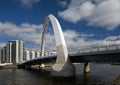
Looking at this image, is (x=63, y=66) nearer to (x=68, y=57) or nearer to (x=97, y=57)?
(x=68, y=57)

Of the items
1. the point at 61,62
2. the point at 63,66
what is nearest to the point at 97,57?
the point at 63,66

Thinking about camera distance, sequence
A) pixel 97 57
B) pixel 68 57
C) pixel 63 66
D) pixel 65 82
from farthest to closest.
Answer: pixel 68 57 → pixel 63 66 → pixel 97 57 → pixel 65 82

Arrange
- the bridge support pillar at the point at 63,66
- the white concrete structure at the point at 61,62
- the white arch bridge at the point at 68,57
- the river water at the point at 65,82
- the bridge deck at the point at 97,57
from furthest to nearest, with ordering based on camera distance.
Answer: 1. the white concrete structure at the point at 61,62
2. the bridge support pillar at the point at 63,66
3. the river water at the point at 65,82
4. the white arch bridge at the point at 68,57
5. the bridge deck at the point at 97,57

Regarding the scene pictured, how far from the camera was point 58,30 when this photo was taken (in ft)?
246

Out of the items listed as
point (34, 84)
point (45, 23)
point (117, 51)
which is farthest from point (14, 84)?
point (45, 23)

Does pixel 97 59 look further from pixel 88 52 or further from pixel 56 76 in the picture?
pixel 56 76

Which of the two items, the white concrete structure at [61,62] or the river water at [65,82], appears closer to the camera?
the river water at [65,82]

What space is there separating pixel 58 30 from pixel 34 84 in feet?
87.6

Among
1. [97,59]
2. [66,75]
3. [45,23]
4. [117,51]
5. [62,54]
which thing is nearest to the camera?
[117,51]

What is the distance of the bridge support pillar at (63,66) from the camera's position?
63.8 metres

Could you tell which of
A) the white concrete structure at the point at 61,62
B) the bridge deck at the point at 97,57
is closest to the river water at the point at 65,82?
the white concrete structure at the point at 61,62

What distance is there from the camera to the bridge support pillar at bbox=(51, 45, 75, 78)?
63.8 metres

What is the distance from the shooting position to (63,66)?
64.5 meters

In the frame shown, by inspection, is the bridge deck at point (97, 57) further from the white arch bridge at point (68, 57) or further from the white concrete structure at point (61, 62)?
the white concrete structure at point (61, 62)
